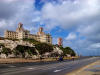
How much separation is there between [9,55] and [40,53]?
13.7 m

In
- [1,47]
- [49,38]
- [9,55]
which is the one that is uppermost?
[49,38]

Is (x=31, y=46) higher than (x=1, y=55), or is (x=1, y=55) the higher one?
(x=31, y=46)

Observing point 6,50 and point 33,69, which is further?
point 6,50

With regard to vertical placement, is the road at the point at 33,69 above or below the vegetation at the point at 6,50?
below

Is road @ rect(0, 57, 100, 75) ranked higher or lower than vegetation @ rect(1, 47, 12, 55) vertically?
lower

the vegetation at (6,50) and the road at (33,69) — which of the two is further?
the vegetation at (6,50)

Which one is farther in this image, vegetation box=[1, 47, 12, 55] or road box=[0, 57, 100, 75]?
vegetation box=[1, 47, 12, 55]

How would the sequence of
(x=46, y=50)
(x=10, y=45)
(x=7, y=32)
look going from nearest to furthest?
1. (x=10, y=45)
2. (x=46, y=50)
3. (x=7, y=32)

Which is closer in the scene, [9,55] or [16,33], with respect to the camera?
[9,55]

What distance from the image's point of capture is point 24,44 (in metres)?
39.4

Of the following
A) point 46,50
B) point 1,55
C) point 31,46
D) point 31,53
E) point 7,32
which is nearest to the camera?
point 1,55

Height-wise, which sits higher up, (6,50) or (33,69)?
(6,50)

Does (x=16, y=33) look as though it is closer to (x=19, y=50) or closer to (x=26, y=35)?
(x=26, y=35)

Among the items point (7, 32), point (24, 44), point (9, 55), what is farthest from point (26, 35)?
point (9, 55)
